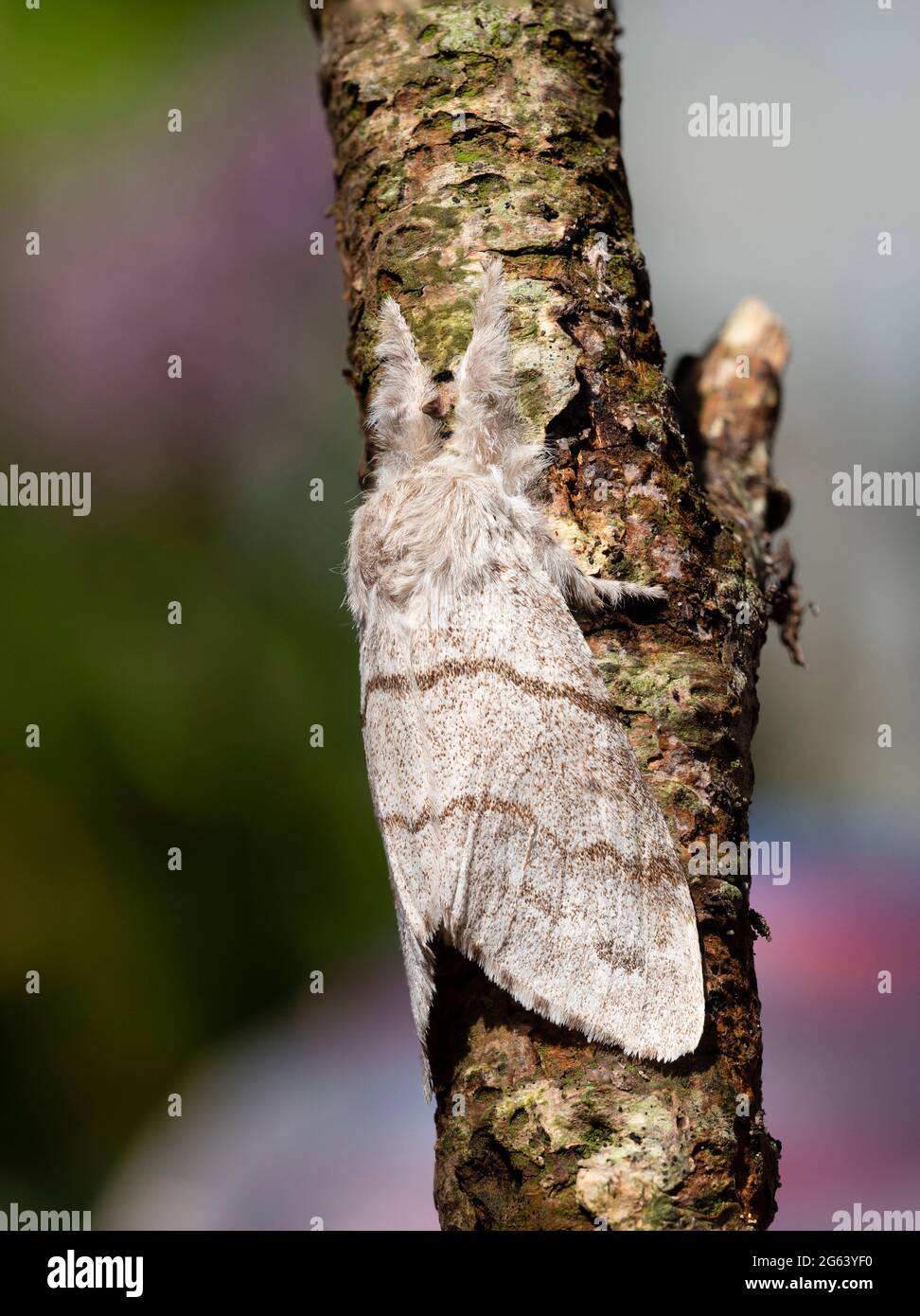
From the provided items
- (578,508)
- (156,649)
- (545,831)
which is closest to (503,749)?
(545,831)

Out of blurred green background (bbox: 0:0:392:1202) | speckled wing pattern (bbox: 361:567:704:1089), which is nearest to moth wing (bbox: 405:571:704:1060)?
speckled wing pattern (bbox: 361:567:704:1089)

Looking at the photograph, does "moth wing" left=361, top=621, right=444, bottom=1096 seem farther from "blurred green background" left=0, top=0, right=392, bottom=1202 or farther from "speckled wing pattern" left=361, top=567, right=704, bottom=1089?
"blurred green background" left=0, top=0, right=392, bottom=1202

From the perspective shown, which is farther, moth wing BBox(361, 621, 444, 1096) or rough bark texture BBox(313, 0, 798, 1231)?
moth wing BBox(361, 621, 444, 1096)

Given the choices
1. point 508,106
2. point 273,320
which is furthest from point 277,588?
point 508,106

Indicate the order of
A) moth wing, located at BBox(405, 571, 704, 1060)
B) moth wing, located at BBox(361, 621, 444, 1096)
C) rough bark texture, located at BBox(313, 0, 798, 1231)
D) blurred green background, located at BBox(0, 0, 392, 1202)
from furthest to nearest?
blurred green background, located at BBox(0, 0, 392, 1202) < moth wing, located at BBox(361, 621, 444, 1096) < moth wing, located at BBox(405, 571, 704, 1060) < rough bark texture, located at BBox(313, 0, 798, 1231)

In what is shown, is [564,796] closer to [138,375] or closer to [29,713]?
[29,713]

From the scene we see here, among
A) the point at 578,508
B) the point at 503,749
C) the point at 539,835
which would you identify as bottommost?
the point at 539,835

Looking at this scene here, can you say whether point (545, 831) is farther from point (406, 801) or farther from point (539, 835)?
point (406, 801)

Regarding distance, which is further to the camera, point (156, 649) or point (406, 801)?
point (156, 649)
